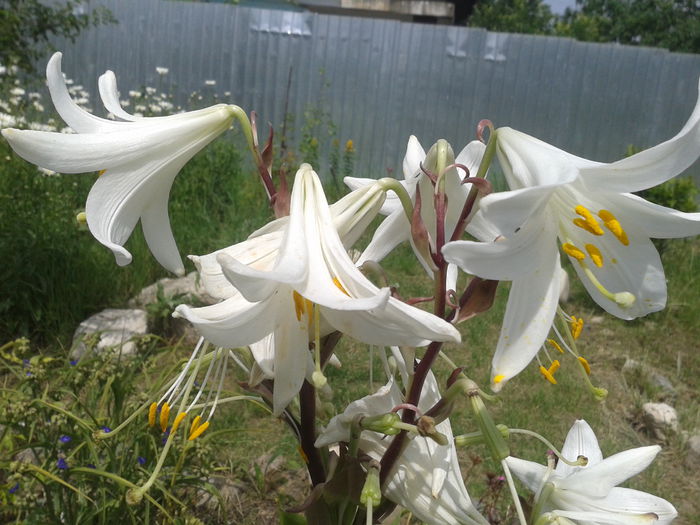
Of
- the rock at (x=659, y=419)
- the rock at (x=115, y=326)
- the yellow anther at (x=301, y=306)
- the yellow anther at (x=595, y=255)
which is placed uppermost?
the yellow anther at (x=595, y=255)

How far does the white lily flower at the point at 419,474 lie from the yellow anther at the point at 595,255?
34cm

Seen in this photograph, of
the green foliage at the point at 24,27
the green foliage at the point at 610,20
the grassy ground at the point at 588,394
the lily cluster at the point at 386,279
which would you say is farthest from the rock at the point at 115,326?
the green foliage at the point at 610,20

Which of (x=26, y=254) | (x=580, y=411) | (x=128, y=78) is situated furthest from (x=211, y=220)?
(x=128, y=78)

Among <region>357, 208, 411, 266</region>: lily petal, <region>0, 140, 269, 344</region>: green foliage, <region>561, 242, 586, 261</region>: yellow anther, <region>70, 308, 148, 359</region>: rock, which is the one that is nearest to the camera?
<region>561, 242, 586, 261</region>: yellow anther

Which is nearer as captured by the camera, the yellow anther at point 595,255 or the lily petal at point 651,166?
the lily petal at point 651,166

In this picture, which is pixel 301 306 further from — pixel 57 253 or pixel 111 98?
pixel 57 253

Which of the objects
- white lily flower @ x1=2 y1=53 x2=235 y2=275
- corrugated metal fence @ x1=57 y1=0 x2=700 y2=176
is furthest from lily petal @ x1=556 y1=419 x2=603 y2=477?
corrugated metal fence @ x1=57 y1=0 x2=700 y2=176

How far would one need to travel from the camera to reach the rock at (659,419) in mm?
3182

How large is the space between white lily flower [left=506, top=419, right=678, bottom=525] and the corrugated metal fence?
643 cm

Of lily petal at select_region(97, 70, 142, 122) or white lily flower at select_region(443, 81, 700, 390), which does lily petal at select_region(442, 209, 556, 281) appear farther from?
lily petal at select_region(97, 70, 142, 122)

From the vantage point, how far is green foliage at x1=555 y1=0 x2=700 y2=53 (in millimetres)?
22609

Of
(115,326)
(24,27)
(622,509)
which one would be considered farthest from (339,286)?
(24,27)

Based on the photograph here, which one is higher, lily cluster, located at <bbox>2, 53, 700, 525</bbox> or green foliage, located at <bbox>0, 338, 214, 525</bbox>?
lily cluster, located at <bbox>2, 53, 700, 525</bbox>

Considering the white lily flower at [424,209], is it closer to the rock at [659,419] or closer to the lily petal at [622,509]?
the lily petal at [622,509]
